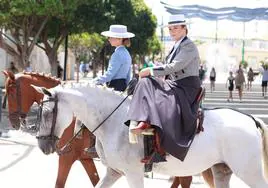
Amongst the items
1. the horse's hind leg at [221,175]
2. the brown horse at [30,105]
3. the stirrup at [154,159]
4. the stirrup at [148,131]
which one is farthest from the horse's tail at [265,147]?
the brown horse at [30,105]

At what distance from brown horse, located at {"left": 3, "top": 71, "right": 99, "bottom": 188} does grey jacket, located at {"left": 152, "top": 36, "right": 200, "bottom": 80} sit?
1713 millimetres

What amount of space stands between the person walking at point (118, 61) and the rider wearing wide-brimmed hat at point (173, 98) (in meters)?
1.07

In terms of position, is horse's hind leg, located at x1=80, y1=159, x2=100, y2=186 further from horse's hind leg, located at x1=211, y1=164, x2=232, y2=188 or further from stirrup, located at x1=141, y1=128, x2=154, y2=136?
stirrup, located at x1=141, y1=128, x2=154, y2=136

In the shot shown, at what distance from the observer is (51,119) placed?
5.58 metres

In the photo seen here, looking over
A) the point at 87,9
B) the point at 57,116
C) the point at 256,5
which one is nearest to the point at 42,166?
the point at 57,116

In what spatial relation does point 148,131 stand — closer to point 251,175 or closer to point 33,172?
point 251,175

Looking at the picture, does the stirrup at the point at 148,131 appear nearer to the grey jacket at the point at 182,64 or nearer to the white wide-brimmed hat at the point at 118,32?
the grey jacket at the point at 182,64

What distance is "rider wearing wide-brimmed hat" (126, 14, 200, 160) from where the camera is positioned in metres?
5.20

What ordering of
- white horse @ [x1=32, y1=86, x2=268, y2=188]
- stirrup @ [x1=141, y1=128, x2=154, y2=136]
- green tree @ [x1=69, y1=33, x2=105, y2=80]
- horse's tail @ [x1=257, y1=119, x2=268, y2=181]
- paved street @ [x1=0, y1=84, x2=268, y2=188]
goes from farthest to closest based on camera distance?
green tree @ [x1=69, y1=33, x2=105, y2=80], paved street @ [x1=0, y1=84, x2=268, y2=188], horse's tail @ [x1=257, y1=119, x2=268, y2=181], white horse @ [x1=32, y1=86, x2=268, y2=188], stirrup @ [x1=141, y1=128, x2=154, y2=136]

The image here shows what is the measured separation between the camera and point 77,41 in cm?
5194

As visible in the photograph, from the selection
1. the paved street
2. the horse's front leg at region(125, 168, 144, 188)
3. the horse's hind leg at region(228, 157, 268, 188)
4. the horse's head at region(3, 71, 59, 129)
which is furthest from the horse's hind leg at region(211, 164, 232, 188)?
the paved street

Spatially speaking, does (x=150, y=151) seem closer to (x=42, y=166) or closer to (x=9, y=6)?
(x=42, y=166)

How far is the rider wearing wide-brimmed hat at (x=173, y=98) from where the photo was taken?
Answer: 5.20 metres

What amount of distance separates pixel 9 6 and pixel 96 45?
109 feet
